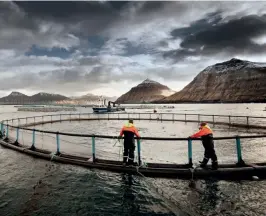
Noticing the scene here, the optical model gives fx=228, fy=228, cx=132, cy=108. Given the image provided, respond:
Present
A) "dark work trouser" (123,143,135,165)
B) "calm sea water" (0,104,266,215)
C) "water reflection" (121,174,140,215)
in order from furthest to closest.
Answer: "dark work trouser" (123,143,135,165), "water reflection" (121,174,140,215), "calm sea water" (0,104,266,215)

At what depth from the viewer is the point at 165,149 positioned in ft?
56.8

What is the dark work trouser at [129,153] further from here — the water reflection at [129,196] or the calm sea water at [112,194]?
the calm sea water at [112,194]

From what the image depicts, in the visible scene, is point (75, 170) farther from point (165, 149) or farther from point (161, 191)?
point (165, 149)

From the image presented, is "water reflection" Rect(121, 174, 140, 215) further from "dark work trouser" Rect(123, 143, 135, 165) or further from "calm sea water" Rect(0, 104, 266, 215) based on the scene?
"dark work trouser" Rect(123, 143, 135, 165)

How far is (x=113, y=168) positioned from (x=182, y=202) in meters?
4.35

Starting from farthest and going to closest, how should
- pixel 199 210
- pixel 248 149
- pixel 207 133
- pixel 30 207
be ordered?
1. pixel 248 149
2. pixel 207 133
3. pixel 30 207
4. pixel 199 210

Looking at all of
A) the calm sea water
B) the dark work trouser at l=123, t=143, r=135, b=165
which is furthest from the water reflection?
the dark work trouser at l=123, t=143, r=135, b=165

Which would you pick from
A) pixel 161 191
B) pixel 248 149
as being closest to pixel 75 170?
pixel 161 191

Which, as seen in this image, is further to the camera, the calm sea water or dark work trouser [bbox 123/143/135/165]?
dark work trouser [bbox 123/143/135/165]

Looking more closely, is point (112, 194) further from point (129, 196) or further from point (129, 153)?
point (129, 153)

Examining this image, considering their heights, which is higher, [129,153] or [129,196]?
[129,153]

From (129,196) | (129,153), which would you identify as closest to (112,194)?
(129,196)

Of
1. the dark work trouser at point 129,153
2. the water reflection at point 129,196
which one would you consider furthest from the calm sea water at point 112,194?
the dark work trouser at point 129,153

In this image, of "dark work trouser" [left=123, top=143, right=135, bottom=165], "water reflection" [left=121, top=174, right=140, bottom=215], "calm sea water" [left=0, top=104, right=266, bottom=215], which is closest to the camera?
"calm sea water" [left=0, top=104, right=266, bottom=215]
